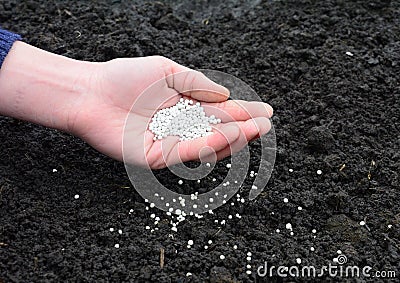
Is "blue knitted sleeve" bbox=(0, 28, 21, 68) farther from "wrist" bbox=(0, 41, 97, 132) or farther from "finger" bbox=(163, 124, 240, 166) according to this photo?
"finger" bbox=(163, 124, 240, 166)

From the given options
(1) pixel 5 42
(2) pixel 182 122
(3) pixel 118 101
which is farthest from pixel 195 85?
(1) pixel 5 42

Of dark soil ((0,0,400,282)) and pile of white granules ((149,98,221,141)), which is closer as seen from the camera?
dark soil ((0,0,400,282))

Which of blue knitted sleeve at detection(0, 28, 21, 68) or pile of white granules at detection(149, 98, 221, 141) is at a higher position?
blue knitted sleeve at detection(0, 28, 21, 68)

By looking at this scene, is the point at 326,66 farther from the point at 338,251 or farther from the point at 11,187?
the point at 11,187

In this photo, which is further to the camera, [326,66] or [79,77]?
[326,66]

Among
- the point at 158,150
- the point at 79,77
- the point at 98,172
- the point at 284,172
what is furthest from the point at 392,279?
the point at 79,77

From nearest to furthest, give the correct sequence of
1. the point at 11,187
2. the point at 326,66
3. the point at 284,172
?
the point at 11,187 → the point at 284,172 → the point at 326,66

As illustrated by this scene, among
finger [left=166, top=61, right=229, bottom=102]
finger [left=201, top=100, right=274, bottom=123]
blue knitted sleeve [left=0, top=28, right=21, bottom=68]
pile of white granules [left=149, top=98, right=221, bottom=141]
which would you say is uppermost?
blue knitted sleeve [left=0, top=28, right=21, bottom=68]

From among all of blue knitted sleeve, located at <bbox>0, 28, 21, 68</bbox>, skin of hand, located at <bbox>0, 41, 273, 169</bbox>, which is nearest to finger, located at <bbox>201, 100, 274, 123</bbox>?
skin of hand, located at <bbox>0, 41, 273, 169</bbox>

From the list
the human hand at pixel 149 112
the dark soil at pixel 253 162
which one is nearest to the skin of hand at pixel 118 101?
the human hand at pixel 149 112
